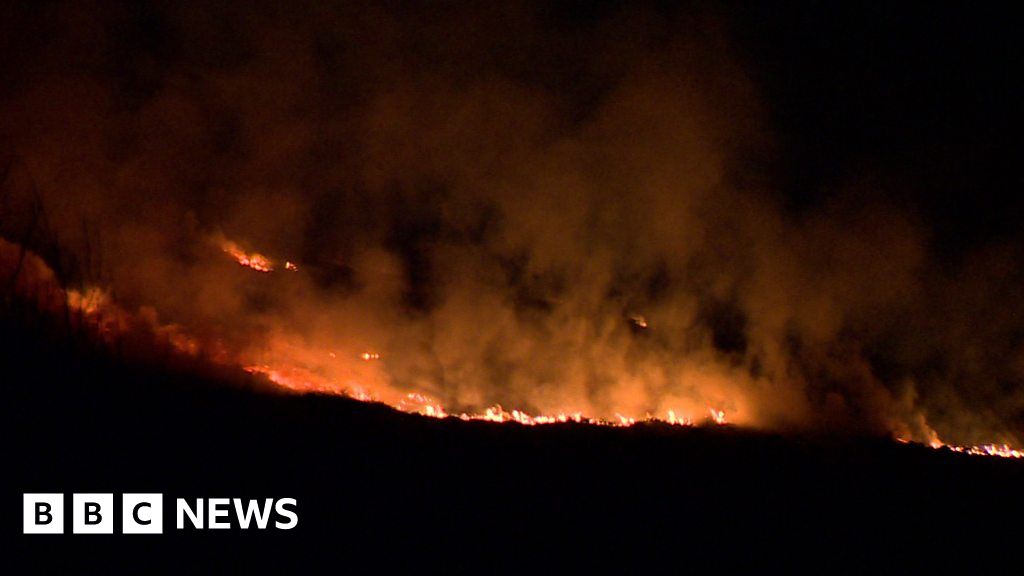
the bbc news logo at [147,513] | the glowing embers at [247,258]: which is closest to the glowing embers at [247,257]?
the glowing embers at [247,258]

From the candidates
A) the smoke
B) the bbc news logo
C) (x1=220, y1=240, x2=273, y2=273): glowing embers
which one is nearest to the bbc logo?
the bbc news logo

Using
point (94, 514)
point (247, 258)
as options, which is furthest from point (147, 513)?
point (247, 258)

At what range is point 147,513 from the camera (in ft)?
9.48

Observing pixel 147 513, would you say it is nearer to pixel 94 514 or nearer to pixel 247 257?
pixel 94 514

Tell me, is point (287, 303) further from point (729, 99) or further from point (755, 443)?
point (729, 99)

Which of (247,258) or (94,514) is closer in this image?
(94,514)

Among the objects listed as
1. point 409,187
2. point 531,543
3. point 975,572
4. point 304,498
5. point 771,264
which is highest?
point 409,187

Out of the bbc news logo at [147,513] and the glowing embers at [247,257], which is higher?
the glowing embers at [247,257]

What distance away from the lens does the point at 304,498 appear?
3100mm

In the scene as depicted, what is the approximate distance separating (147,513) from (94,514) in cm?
17

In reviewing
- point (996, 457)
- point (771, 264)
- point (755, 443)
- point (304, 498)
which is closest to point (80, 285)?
point (304, 498)

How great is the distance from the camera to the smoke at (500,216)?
6016 mm

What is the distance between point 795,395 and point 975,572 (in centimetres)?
283

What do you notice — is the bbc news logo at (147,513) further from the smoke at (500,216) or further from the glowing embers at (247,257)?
the glowing embers at (247,257)
